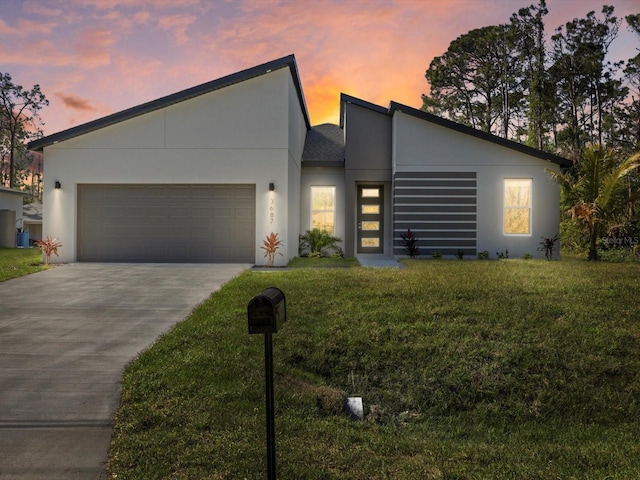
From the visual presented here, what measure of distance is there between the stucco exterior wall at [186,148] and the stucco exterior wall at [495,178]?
14.2 ft

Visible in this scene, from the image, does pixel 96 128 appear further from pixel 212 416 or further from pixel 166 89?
pixel 212 416

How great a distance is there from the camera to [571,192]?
13.2 metres

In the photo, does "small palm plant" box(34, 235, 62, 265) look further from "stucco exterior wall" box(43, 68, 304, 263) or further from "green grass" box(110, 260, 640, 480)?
"green grass" box(110, 260, 640, 480)

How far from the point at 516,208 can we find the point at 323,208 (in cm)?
618

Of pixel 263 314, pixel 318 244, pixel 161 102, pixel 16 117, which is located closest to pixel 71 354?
pixel 263 314

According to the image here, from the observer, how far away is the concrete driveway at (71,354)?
286 cm

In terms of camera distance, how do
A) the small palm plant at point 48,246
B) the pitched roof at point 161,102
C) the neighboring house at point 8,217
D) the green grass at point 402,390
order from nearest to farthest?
1. the green grass at point 402,390
2. the small palm plant at point 48,246
3. the pitched roof at point 161,102
4. the neighboring house at point 8,217

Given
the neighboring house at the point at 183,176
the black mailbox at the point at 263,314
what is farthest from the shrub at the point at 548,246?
the black mailbox at the point at 263,314

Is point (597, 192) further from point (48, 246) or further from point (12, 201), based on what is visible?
point (12, 201)

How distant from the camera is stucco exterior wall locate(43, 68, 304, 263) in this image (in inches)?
479

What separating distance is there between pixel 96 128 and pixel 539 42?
75.7 ft

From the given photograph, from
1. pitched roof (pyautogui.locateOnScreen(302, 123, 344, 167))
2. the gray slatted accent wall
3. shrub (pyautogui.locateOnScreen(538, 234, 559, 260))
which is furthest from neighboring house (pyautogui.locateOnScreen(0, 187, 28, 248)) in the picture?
shrub (pyautogui.locateOnScreen(538, 234, 559, 260))

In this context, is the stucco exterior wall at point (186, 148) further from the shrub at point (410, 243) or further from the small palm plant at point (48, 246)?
the shrub at point (410, 243)

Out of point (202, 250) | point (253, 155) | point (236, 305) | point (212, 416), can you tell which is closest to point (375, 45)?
point (253, 155)
